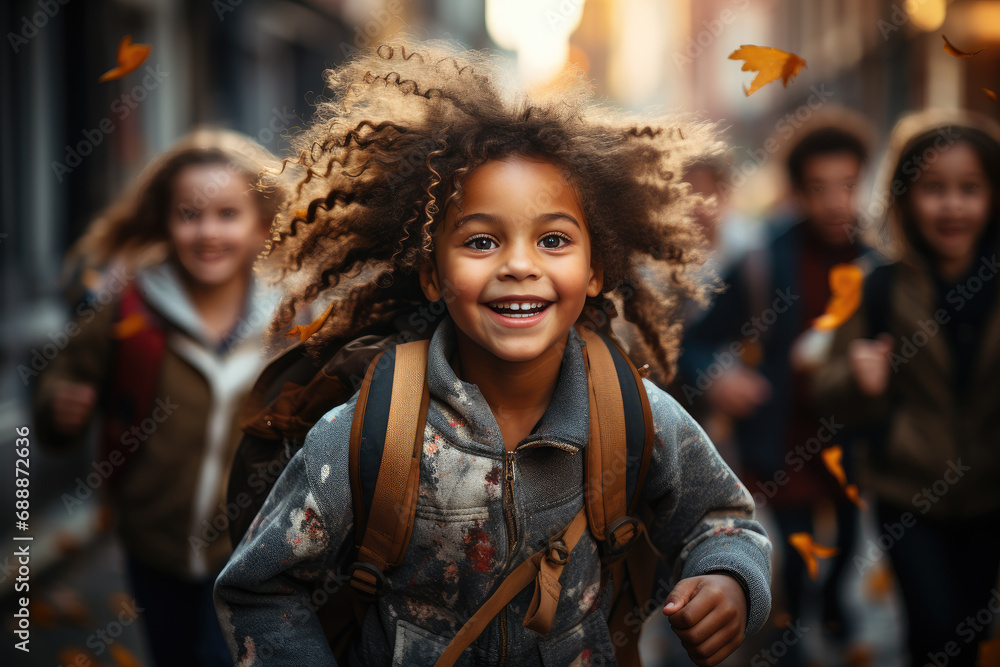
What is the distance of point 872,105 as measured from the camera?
17.4m

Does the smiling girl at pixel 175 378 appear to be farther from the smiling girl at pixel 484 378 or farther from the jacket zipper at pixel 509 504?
the jacket zipper at pixel 509 504

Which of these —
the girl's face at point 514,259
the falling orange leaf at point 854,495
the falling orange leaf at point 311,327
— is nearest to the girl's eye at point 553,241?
the girl's face at point 514,259

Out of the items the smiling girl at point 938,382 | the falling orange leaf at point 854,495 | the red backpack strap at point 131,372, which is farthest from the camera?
the red backpack strap at point 131,372

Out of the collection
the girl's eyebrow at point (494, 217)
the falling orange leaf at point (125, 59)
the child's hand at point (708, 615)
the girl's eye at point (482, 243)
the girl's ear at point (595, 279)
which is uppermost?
the falling orange leaf at point (125, 59)

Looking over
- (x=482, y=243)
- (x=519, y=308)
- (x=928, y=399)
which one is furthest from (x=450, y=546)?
(x=928, y=399)

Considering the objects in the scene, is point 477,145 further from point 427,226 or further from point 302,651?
point 302,651

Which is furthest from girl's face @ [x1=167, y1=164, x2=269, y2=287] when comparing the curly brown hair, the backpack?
the backpack

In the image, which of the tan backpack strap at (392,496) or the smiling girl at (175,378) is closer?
the tan backpack strap at (392,496)

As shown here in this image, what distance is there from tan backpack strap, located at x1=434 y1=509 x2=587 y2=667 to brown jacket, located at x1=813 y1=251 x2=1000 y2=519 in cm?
212

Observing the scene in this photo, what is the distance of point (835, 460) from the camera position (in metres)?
4.14

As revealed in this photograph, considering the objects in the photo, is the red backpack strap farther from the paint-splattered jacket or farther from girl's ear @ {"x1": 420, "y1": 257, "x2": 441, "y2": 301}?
girl's ear @ {"x1": 420, "y1": 257, "x2": 441, "y2": 301}

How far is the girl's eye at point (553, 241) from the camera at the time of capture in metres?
1.80

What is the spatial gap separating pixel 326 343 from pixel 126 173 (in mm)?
8322

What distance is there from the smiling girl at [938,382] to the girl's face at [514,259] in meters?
2.02
